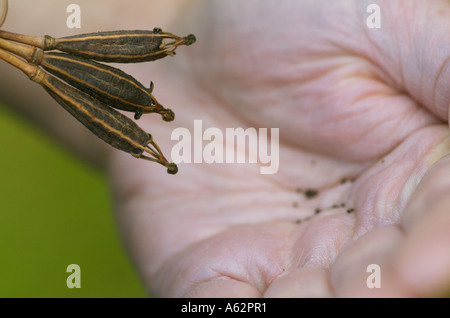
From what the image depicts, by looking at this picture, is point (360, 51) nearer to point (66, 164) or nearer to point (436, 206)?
point (436, 206)

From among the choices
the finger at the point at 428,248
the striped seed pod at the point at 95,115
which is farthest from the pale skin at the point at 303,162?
the striped seed pod at the point at 95,115

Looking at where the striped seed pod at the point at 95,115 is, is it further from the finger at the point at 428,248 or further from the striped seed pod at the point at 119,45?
the finger at the point at 428,248

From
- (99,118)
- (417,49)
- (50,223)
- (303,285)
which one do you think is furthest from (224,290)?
(50,223)

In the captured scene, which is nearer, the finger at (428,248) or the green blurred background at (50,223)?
the finger at (428,248)

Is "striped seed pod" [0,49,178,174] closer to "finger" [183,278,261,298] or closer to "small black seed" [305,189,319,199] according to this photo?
"finger" [183,278,261,298]

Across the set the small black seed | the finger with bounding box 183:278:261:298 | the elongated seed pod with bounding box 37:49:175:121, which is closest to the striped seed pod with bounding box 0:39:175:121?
the elongated seed pod with bounding box 37:49:175:121

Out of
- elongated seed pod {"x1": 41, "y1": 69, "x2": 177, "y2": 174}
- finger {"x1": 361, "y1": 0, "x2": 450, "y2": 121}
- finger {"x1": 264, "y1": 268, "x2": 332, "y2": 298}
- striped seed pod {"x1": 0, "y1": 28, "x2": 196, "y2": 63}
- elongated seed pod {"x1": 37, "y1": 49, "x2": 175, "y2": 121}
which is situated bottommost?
finger {"x1": 264, "y1": 268, "x2": 332, "y2": 298}

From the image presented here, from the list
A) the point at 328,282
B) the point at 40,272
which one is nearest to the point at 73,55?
the point at 328,282
